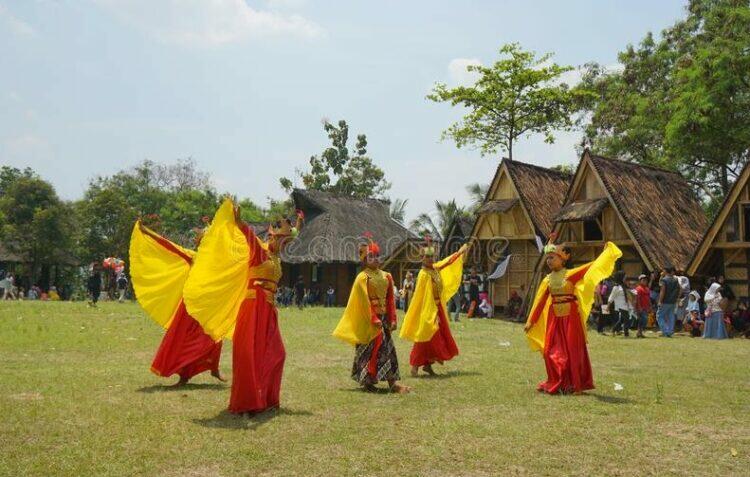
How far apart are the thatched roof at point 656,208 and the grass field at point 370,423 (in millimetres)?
11313

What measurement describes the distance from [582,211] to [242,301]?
1925 cm

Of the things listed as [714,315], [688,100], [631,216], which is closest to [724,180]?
[688,100]

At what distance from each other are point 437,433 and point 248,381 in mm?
2034

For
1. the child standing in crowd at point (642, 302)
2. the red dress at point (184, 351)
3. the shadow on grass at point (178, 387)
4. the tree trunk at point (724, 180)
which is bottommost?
the shadow on grass at point (178, 387)

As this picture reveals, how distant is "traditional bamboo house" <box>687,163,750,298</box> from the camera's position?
2077 cm

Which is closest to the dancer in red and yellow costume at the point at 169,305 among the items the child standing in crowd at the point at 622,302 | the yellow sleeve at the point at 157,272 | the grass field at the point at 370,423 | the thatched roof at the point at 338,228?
the yellow sleeve at the point at 157,272

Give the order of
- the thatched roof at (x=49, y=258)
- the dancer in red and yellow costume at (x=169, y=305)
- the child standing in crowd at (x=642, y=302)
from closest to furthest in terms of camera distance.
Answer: the dancer in red and yellow costume at (x=169, y=305) < the child standing in crowd at (x=642, y=302) < the thatched roof at (x=49, y=258)

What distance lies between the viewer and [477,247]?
31391 millimetres

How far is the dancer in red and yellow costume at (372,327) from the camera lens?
364 inches

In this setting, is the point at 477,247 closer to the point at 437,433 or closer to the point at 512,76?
the point at 512,76

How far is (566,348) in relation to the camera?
30.6 ft

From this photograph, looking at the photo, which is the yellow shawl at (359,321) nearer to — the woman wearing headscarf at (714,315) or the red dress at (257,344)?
the red dress at (257,344)

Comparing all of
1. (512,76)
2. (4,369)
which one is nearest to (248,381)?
Result: (4,369)

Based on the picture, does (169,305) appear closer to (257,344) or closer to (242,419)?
(257,344)
